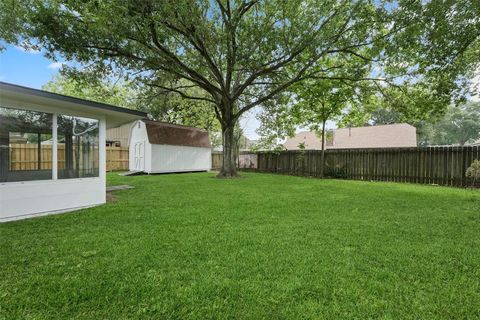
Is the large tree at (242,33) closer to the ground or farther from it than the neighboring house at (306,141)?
farther from it

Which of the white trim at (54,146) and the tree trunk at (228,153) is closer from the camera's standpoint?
the white trim at (54,146)

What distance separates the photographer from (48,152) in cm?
Answer: 500

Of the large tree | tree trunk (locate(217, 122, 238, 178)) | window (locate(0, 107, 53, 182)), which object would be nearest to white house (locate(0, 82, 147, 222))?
window (locate(0, 107, 53, 182))

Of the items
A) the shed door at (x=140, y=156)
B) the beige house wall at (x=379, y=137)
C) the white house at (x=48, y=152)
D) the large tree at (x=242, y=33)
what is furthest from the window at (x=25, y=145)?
the beige house wall at (x=379, y=137)

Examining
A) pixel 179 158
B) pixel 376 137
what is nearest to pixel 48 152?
pixel 179 158

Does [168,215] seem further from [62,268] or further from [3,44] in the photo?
[3,44]

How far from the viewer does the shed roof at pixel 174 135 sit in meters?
15.0

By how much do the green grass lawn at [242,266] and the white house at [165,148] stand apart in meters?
10.5

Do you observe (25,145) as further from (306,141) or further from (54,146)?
(306,141)

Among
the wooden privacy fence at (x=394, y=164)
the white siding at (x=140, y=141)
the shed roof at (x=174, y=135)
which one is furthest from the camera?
the shed roof at (x=174, y=135)

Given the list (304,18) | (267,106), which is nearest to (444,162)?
(304,18)

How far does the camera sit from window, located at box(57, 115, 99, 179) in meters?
5.20

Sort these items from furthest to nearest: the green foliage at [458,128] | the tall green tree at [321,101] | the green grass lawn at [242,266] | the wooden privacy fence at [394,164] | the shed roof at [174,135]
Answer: the green foliage at [458,128] → the shed roof at [174,135] → the tall green tree at [321,101] → the wooden privacy fence at [394,164] → the green grass lawn at [242,266]

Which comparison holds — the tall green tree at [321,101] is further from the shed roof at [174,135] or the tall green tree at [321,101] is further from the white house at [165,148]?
the white house at [165,148]
